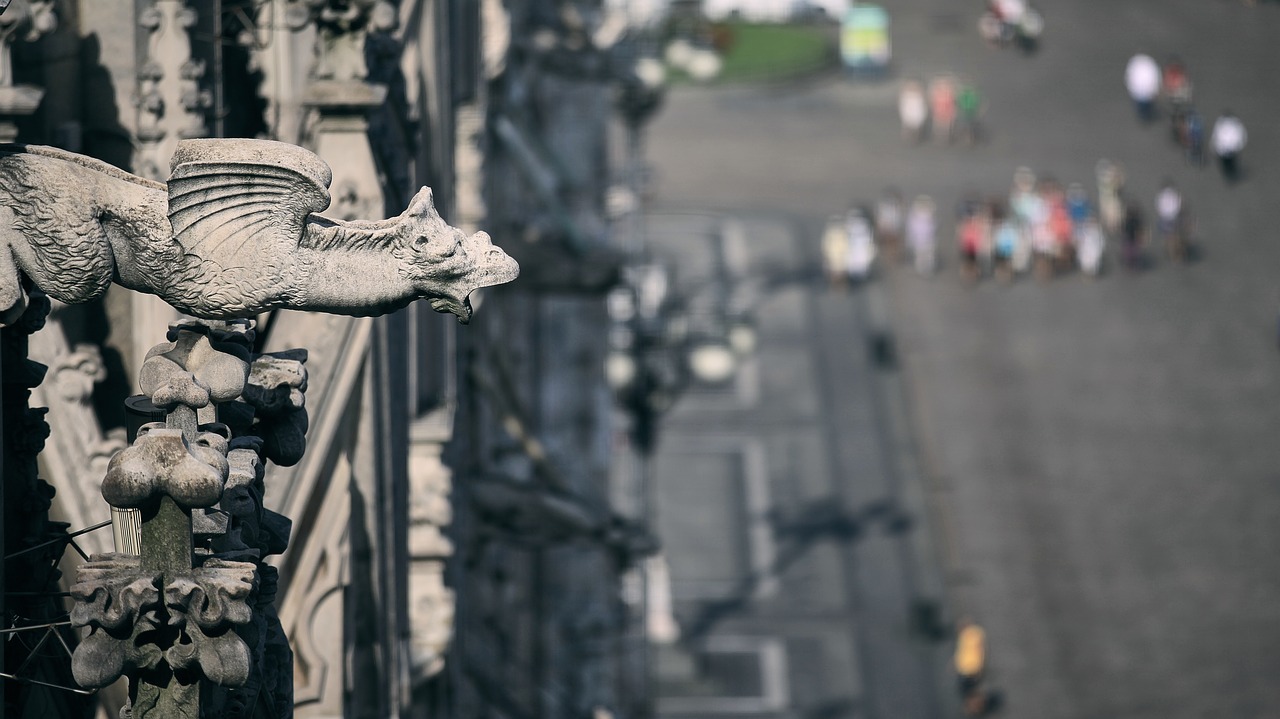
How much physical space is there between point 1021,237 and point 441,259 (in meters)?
58.8

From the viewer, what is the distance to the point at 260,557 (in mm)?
6785

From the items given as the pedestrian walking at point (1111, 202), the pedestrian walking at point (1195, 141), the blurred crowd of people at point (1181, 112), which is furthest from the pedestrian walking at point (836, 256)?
the blurred crowd of people at point (1181, 112)

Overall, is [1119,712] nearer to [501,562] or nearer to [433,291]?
[501,562]

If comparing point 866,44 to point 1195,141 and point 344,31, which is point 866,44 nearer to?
point 1195,141

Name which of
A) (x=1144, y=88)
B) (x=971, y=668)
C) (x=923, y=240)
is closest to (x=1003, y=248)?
(x=923, y=240)

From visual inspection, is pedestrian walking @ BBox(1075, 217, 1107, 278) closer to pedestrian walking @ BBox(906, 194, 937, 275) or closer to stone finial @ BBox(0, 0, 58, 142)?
pedestrian walking @ BBox(906, 194, 937, 275)

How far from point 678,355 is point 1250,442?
Result: 2131 centimetres

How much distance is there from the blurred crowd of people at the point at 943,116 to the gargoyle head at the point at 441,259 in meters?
68.1

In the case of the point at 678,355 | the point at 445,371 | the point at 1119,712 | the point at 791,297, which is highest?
the point at 791,297

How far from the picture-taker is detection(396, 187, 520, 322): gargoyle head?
6.52m

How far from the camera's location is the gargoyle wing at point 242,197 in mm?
6254

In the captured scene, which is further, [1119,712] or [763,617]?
[763,617]

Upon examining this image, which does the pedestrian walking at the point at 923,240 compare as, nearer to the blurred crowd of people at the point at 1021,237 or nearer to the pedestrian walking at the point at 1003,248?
the blurred crowd of people at the point at 1021,237

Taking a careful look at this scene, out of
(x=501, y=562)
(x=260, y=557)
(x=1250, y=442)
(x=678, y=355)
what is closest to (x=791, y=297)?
(x=1250, y=442)
